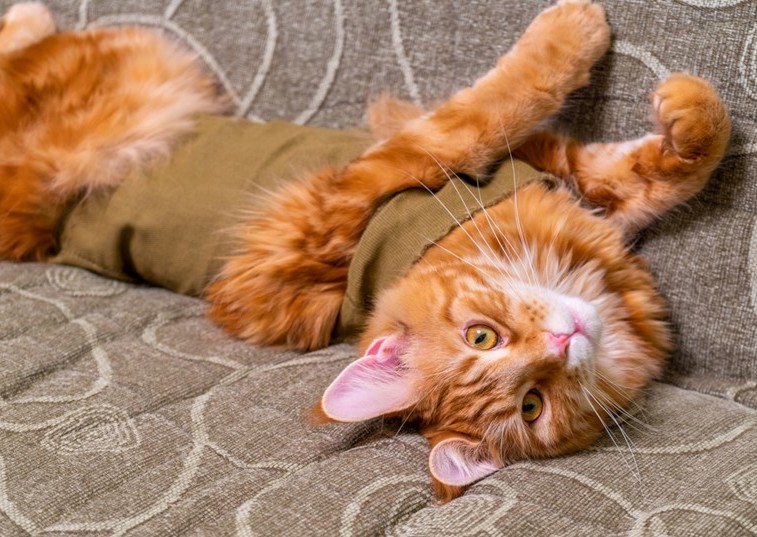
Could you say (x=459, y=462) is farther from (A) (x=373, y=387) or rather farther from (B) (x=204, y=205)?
(B) (x=204, y=205)

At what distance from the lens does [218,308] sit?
73.4 inches

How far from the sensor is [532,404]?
1.53 meters

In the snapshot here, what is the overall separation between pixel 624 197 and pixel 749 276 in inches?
12.6

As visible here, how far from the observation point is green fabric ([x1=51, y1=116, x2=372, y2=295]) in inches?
75.0

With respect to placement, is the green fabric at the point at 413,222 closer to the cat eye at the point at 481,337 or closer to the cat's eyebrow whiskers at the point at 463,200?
the cat's eyebrow whiskers at the point at 463,200

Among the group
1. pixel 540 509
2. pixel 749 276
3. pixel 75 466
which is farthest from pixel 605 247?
pixel 75 466

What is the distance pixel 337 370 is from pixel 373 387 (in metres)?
0.24

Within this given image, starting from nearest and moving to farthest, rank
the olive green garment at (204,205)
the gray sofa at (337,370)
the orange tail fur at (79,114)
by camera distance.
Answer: the gray sofa at (337,370)
the olive green garment at (204,205)
the orange tail fur at (79,114)

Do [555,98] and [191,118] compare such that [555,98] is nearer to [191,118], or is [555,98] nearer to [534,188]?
[534,188]

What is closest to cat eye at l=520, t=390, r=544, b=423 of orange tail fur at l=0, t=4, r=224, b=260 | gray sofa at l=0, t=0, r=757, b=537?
gray sofa at l=0, t=0, r=757, b=537

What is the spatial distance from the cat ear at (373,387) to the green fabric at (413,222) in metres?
0.18

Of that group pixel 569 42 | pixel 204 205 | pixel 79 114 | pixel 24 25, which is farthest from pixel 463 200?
pixel 24 25

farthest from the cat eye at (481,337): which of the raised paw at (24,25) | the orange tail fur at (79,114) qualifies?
the raised paw at (24,25)

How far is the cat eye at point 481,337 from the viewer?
1.52m
